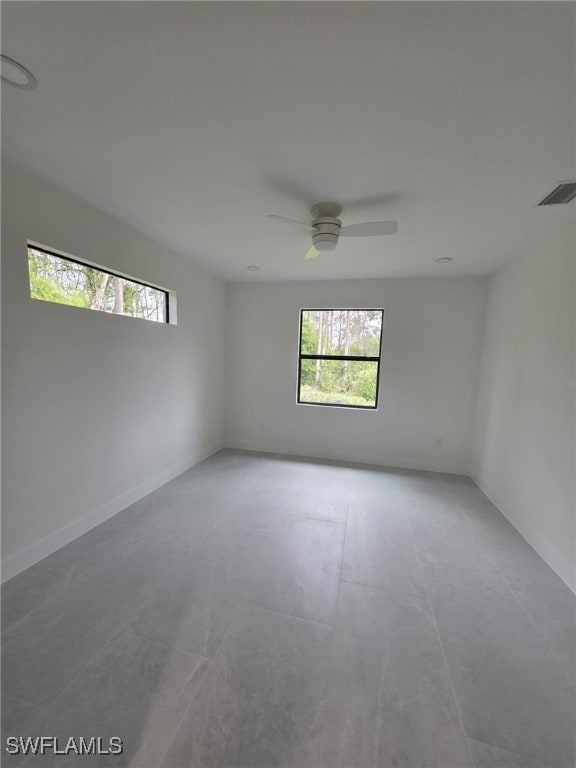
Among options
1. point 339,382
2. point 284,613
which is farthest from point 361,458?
point 284,613

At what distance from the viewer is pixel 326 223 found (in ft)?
7.05

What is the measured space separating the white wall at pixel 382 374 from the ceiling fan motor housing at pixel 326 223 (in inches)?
79.5

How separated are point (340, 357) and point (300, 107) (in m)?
3.21

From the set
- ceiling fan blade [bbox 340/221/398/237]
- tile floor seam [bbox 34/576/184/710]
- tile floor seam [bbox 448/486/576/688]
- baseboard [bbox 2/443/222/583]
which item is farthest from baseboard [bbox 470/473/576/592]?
baseboard [bbox 2/443/222/583]

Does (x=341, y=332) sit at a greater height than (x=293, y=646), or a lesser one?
greater

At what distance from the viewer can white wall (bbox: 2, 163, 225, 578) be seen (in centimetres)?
185

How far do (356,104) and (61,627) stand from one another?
9.53 ft

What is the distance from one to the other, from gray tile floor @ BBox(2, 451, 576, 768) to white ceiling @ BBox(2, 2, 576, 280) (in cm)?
254

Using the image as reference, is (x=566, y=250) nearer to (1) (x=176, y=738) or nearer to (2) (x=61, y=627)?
(1) (x=176, y=738)

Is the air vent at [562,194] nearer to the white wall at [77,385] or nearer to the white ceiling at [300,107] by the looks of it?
the white ceiling at [300,107]

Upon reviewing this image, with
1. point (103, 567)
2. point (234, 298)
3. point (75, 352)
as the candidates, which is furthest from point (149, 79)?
point (234, 298)

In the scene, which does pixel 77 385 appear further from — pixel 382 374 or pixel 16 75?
Result: pixel 382 374

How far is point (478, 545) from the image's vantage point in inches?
96.3

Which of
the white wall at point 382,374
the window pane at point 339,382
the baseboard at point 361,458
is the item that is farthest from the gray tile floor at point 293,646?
the window pane at point 339,382
